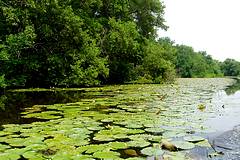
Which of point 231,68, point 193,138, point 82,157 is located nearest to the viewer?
point 82,157

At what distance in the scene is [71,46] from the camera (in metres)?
19.1

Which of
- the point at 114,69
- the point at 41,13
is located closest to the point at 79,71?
the point at 41,13

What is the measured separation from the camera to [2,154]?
4594 mm

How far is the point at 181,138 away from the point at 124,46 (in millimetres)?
16231

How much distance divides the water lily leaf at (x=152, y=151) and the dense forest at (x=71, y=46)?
11.3 meters

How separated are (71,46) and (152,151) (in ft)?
49.1

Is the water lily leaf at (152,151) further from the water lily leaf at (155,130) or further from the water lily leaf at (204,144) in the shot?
the water lily leaf at (155,130)

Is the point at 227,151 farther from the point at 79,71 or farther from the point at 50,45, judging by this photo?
the point at 50,45

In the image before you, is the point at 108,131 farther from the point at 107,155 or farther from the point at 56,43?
the point at 56,43

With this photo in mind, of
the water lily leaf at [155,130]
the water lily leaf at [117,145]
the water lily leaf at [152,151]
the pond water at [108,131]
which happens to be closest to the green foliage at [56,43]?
the pond water at [108,131]

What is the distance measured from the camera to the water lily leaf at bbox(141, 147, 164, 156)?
4641 mm

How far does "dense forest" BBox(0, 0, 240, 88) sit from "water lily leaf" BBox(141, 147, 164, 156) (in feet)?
37.0

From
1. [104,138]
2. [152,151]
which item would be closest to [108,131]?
[104,138]

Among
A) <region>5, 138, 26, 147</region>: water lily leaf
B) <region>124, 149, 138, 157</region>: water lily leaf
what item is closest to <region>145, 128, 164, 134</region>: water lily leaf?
<region>124, 149, 138, 157</region>: water lily leaf
